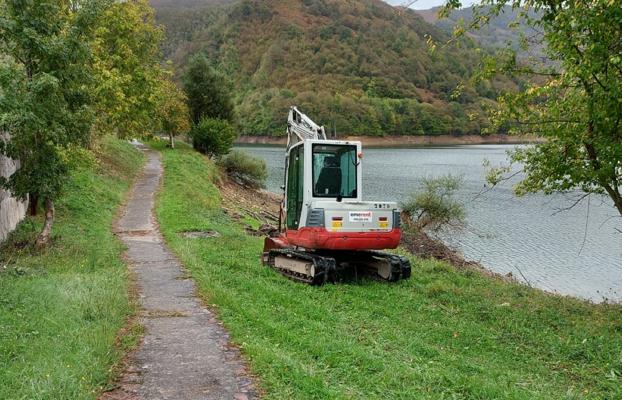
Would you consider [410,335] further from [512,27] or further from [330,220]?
[512,27]

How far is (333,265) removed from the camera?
1170 cm

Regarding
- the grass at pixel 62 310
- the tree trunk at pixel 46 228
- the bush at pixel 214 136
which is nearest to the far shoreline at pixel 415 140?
the bush at pixel 214 136

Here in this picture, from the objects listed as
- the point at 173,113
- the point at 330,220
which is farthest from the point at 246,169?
the point at 330,220

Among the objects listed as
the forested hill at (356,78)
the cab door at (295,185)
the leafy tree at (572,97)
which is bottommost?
the cab door at (295,185)

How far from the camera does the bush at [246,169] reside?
40938 millimetres

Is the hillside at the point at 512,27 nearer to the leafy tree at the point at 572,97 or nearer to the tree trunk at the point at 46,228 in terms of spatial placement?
the leafy tree at the point at 572,97

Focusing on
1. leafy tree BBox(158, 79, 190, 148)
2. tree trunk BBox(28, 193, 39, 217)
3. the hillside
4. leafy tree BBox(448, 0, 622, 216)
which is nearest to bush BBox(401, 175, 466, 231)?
leafy tree BBox(448, 0, 622, 216)

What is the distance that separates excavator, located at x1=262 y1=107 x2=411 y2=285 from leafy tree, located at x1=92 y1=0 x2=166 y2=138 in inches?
648

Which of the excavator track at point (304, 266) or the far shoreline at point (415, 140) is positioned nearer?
the excavator track at point (304, 266)

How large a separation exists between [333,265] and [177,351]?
5.36m

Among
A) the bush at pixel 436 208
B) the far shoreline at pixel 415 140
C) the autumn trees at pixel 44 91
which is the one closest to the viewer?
the autumn trees at pixel 44 91

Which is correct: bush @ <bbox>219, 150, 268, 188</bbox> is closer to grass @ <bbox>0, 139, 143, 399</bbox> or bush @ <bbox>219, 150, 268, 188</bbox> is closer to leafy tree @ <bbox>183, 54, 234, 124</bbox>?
leafy tree @ <bbox>183, 54, 234, 124</bbox>

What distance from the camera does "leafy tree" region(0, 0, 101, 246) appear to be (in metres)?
11.9

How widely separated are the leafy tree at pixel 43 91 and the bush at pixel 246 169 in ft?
89.2
